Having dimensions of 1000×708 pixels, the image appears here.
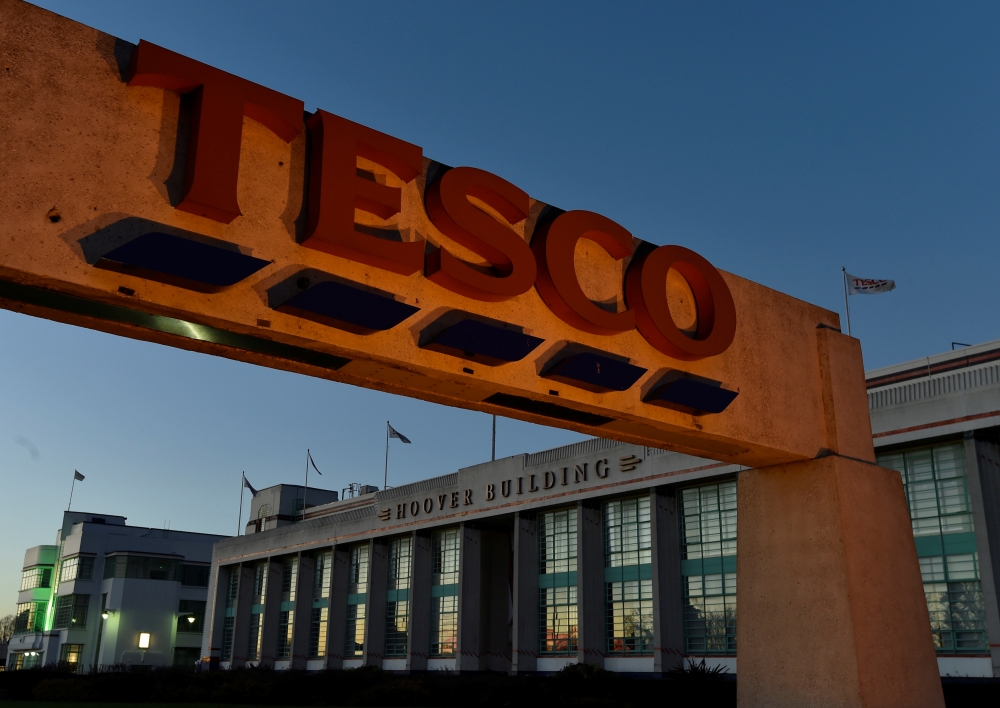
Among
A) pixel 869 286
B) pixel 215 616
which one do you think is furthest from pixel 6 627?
pixel 869 286

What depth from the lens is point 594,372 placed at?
10.6 meters

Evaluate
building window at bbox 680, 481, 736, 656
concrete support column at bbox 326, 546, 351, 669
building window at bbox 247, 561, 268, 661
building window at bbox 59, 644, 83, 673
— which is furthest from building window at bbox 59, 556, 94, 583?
building window at bbox 680, 481, 736, 656

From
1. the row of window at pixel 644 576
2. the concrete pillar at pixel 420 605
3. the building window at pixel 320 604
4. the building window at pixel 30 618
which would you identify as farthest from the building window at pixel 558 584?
the building window at pixel 30 618

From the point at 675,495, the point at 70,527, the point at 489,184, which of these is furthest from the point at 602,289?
the point at 70,527

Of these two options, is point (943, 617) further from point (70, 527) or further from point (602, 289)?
point (70, 527)

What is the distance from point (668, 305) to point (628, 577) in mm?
30813

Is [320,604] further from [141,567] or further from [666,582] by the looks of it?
[666,582]

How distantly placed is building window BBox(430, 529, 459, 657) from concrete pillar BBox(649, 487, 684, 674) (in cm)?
1462

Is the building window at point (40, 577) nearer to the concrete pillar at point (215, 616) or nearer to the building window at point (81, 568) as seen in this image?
the building window at point (81, 568)

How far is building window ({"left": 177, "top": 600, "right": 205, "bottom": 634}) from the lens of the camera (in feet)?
270

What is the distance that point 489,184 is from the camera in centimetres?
1045

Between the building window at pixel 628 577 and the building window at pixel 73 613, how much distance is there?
5854cm

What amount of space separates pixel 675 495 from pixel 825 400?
26.9 meters

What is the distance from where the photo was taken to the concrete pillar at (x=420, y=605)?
5062 cm
